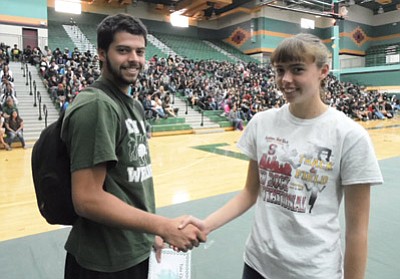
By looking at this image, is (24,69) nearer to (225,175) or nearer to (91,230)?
(225,175)

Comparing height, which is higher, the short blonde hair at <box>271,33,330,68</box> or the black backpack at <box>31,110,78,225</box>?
the short blonde hair at <box>271,33,330,68</box>

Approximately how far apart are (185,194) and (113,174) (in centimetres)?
373

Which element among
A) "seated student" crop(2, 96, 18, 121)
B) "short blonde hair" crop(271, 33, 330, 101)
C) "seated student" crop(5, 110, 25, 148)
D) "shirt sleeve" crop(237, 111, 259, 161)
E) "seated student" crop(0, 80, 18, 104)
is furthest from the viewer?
"seated student" crop(0, 80, 18, 104)

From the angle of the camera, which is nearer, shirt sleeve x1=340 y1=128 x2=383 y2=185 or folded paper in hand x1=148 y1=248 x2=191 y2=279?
A: shirt sleeve x1=340 y1=128 x2=383 y2=185

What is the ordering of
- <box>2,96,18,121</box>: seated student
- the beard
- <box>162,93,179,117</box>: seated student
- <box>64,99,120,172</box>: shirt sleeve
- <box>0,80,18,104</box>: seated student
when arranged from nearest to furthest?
<box>64,99,120,172</box>: shirt sleeve
the beard
<box>2,96,18,121</box>: seated student
<box>0,80,18,104</box>: seated student
<box>162,93,179,117</box>: seated student

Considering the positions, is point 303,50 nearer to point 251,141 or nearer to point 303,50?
point 303,50

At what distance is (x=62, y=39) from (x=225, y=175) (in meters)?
20.1

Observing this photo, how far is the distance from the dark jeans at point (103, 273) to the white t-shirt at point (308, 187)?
1.63 ft

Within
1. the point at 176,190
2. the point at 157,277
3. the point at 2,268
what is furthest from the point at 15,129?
the point at 157,277

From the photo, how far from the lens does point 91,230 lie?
4.14ft

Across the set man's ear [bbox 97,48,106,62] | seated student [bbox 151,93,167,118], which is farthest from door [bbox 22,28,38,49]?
man's ear [bbox 97,48,106,62]

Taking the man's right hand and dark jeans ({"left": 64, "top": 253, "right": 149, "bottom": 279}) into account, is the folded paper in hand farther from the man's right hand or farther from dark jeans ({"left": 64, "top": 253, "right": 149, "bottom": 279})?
the man's right hand

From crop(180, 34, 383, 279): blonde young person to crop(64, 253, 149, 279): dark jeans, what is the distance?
1.18 feet

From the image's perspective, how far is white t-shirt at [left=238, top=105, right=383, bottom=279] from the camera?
1.15m
